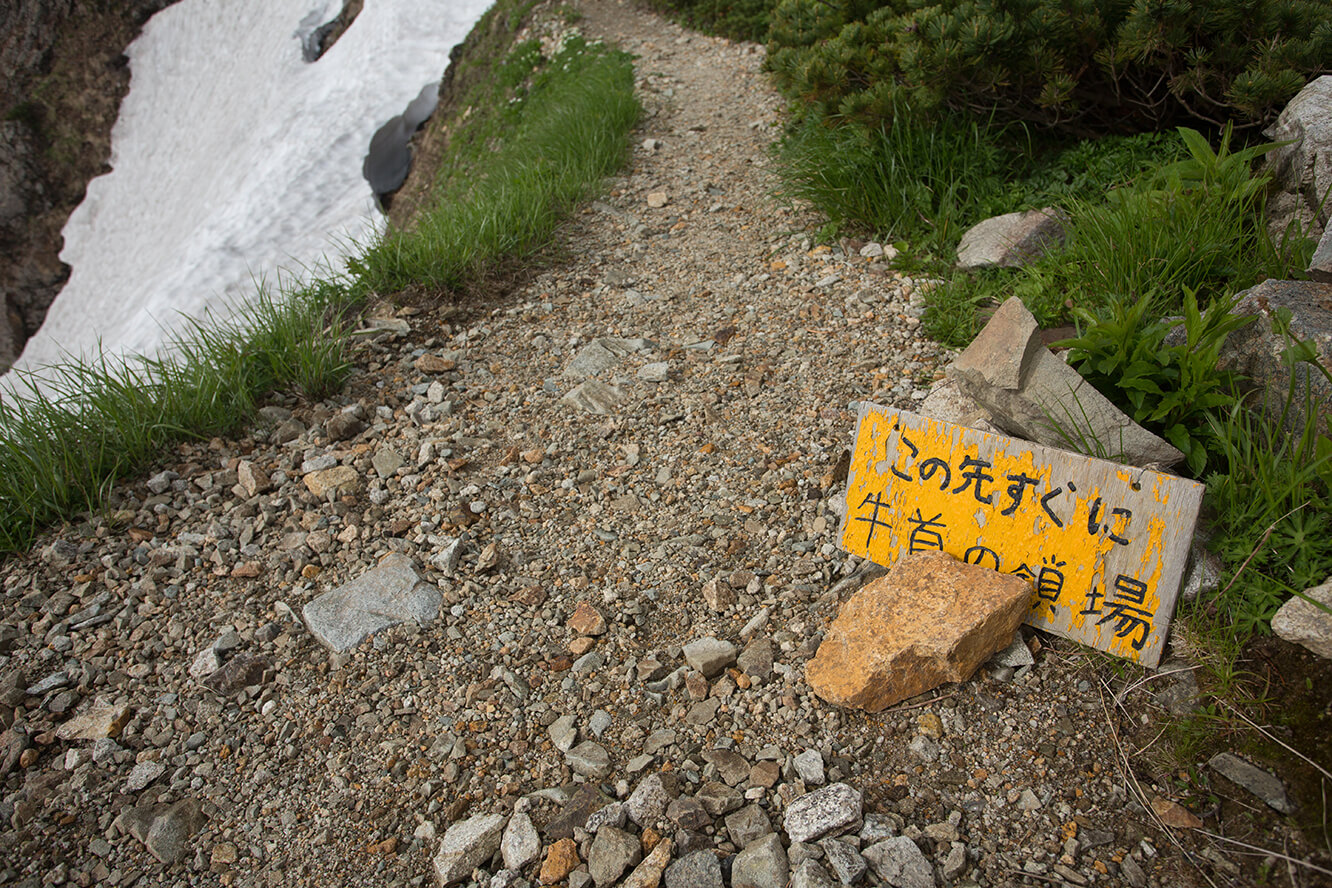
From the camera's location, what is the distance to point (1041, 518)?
2.12 m

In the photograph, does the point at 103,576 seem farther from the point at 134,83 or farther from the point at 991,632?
the point at 134,83

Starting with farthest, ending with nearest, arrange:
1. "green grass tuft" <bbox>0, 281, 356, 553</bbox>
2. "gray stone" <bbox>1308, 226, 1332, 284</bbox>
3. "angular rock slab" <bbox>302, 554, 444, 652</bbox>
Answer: "green grass tuft" <bbox>0, 281, 356, 553</bbox>, "angular rock slab" <bbox>302, 554, 444, 652</bbox>, "gray stone" <bbox>1308, 226, 1332, 284</bbox>

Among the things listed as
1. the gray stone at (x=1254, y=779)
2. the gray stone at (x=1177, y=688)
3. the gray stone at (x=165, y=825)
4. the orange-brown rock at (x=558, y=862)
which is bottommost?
the gray stone at (x=1177, y=688)

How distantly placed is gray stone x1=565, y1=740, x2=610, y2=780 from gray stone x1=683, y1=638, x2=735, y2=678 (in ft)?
1.20

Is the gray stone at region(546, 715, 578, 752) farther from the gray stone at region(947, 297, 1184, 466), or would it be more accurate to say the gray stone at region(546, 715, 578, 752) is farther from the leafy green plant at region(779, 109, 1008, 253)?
the leafy green plant at region(779, 109, 1008, 253)

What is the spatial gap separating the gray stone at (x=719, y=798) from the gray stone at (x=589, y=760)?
0.27m

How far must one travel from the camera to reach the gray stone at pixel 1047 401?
7.23ft

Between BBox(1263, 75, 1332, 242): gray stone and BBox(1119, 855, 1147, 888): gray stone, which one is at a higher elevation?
BBox(1263, 75, 1332, 242): gray stone

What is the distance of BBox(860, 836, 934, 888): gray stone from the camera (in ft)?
5.49

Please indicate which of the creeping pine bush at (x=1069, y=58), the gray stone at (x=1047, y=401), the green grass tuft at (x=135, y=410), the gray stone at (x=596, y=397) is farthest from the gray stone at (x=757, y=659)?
the creeping pine bush at (x=1069, y=58)

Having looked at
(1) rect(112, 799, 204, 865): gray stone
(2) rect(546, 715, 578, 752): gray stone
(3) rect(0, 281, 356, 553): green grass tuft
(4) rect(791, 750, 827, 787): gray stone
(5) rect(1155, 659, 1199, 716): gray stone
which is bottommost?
(5) rect(1155, 659, 1199, 716): gray stone

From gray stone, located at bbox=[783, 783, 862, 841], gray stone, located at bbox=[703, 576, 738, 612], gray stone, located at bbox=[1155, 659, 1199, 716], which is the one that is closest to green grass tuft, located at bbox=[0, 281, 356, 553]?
gray stone, located at bbox=[703, 576, 738, 612]

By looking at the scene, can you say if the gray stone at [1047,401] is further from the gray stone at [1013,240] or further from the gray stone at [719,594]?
the gray stone at [1013,240]

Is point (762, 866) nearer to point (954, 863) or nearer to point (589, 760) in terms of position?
point (954, 863)
